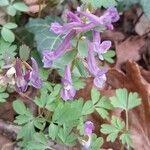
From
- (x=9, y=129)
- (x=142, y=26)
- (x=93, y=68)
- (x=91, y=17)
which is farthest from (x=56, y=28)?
(x=142, y=26)

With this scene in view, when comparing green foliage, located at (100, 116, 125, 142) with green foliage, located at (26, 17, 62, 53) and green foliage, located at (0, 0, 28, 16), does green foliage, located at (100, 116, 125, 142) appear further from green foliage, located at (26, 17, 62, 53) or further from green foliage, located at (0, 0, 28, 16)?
green foliage, located at (0, 0, 28, 16)

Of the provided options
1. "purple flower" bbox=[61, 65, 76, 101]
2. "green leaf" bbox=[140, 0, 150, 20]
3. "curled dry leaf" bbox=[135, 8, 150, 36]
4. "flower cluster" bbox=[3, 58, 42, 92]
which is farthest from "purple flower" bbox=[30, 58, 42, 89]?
"curled dry leaf" bbox=[135, 8, 150, 36]

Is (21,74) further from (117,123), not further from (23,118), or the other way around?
(117,123)

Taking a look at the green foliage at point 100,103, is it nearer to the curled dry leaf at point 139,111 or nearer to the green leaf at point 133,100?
the green leaf at point 133,100

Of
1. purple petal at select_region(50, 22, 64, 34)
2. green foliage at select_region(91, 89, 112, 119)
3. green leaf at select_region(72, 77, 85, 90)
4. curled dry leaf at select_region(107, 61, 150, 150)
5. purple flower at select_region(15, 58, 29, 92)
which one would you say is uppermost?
purple petal at select_region(50, 22, 64, 34)

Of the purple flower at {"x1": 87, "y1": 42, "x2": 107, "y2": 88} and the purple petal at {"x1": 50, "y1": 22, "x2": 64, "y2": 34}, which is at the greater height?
the purple petal at {"x1": 50, "y1": 22, "x2": 64, "y2": 34}

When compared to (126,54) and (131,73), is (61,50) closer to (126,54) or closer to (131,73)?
(131,73)
